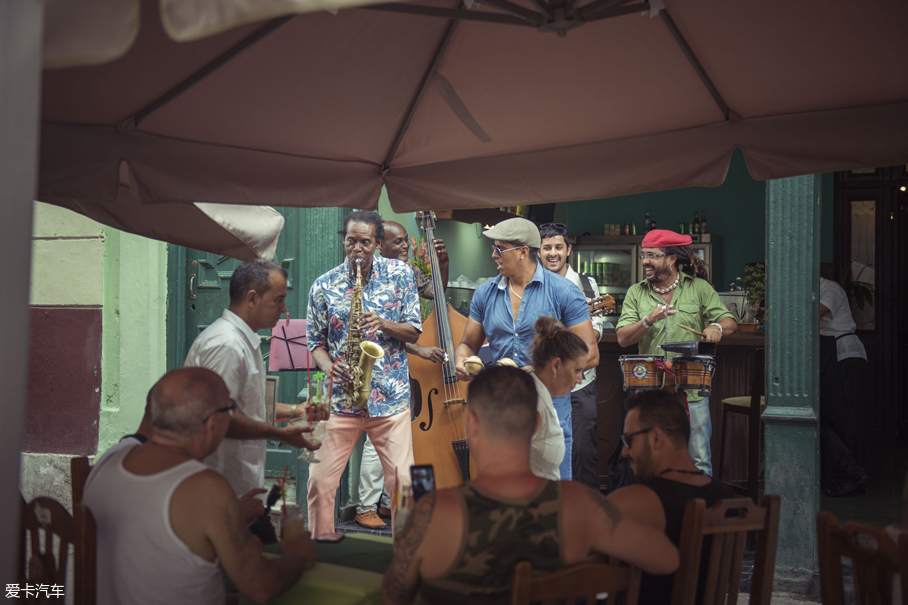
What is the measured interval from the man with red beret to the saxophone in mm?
1860

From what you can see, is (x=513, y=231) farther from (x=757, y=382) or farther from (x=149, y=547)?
(x=149, y=547)

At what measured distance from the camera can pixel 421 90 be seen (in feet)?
10.9

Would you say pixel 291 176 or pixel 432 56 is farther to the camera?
pixel 291 176

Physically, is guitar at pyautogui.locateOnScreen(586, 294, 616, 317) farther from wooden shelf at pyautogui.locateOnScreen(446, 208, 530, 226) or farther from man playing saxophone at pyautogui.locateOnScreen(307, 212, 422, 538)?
wooden shelf at pyautogui.locateOnScreen(446, 208, 530, 226)

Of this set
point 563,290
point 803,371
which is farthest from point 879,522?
point 563,290

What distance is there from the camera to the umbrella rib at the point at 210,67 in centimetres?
279

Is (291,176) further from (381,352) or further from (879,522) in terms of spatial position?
(879,522)

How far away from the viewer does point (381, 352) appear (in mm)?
4461

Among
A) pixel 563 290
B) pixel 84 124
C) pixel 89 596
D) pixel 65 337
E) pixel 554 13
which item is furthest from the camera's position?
pixel 65 337

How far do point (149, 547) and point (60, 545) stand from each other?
0.90 feet

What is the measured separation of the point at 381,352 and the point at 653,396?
2.07m

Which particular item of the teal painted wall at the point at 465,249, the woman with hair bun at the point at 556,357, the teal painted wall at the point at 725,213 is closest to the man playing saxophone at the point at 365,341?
the woman with hair bun at the point at 556,357

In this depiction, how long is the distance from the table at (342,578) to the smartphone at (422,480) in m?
0.32

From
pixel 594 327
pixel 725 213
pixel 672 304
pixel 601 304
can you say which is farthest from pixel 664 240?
pixel 725 213
